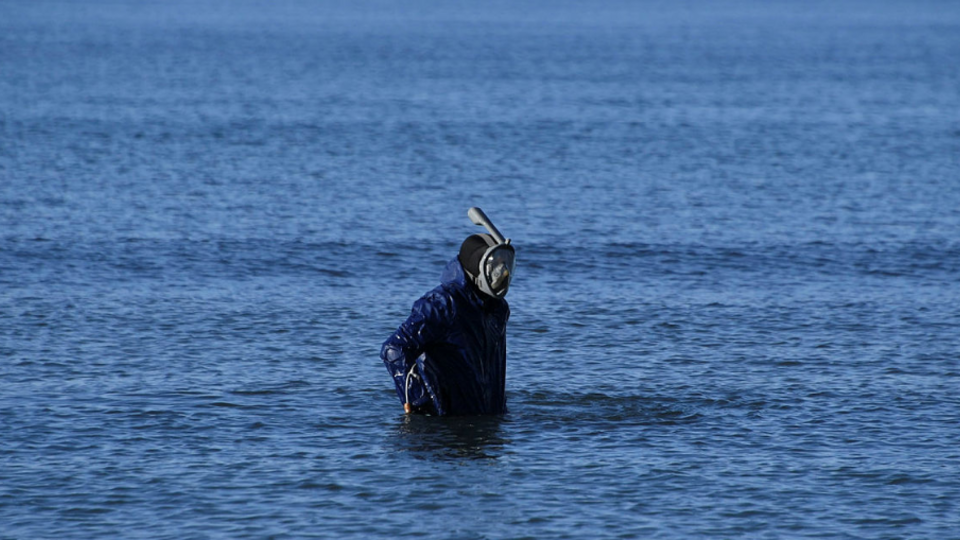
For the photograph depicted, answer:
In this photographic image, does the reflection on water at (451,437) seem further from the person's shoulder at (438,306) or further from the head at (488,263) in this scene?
the head at (488,263)

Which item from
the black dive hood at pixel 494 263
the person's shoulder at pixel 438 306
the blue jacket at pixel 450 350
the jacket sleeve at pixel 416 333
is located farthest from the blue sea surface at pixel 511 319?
the black dive hood at pixel 494 263

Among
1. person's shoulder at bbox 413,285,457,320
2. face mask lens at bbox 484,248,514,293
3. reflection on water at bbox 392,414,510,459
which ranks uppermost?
face mask lens at bbox 484,248,514,293

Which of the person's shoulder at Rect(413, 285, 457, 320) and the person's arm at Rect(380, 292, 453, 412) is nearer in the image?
the person's arm at Rect(380, 292, 453, 412)

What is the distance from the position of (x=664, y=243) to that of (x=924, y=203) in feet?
27.2

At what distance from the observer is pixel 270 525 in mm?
12789

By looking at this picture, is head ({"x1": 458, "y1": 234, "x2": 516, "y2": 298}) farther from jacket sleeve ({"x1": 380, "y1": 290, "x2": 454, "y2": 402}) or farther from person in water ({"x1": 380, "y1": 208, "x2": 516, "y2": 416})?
jacket sleeve ({"x1": 380, "y1": 290, "x2": 454, "y2": 402})

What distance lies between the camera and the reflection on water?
1470 cm

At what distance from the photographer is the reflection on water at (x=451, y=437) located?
14.7 metres

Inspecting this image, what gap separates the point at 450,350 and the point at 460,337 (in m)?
0.16

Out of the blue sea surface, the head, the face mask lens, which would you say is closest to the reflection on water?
the blue sea surface

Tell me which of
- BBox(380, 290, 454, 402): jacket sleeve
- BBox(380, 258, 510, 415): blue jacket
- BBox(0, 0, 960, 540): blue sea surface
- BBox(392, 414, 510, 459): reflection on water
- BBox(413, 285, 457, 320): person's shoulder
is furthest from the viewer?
Result: BBox(392, 414, 510, 459): reflection on water

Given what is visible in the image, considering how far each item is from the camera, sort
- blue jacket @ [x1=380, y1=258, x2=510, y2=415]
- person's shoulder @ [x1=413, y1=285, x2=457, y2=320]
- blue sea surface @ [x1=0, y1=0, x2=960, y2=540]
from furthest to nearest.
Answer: person's shoulder @ [x1=413, y1=285, x2=457, y2=320] < blue jacket @ [x1=380, y1=258, x2=510, y2=415] < blue sea surface @ [x1=0, y1=0, x2=960, y2=540]

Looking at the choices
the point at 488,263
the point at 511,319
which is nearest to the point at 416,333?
the point at 488,263

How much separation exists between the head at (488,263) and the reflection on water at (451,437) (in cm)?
149
